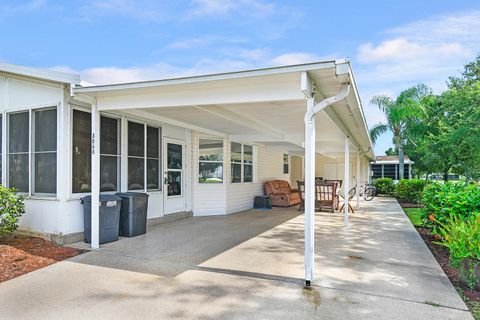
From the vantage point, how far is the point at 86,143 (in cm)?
624

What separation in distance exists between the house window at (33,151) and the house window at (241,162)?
5.77m

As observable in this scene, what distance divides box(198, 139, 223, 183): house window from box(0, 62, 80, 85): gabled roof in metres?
4.83

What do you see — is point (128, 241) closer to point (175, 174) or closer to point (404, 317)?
point (175, 174)

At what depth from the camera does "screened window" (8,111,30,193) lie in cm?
639

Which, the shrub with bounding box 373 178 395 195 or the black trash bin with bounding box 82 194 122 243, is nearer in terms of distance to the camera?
the black trash bin with bounding box 82 194 122 243

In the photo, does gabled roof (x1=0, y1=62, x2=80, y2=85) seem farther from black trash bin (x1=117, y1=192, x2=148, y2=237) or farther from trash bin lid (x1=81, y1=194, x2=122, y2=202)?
black trash bin (x1=117, y1=192, x2=148, y2=237)

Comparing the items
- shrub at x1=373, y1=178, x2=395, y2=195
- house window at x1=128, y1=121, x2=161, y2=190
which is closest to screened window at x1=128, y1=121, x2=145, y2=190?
house window at x1=128, y1=121, x2=161, y2=190

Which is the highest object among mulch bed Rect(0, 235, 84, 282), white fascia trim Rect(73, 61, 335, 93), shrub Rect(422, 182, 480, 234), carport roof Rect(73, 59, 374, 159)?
white fascia trim Rect(73, 61, 335, 93)

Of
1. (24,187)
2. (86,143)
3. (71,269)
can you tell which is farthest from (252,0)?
(71,269)

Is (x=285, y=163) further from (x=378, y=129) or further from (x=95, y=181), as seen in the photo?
(x=95, y=181)

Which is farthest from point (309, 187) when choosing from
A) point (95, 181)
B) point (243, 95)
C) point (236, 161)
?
point (236, 161)

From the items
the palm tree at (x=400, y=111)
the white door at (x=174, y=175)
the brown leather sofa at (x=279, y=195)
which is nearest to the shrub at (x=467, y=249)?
the white door at (x=174, y=175)

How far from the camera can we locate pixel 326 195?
1128 centimetres

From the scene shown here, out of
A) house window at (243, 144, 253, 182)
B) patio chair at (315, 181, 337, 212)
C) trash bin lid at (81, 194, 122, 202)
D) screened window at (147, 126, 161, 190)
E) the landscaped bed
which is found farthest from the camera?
house window at (243, 144, 253, 182)
